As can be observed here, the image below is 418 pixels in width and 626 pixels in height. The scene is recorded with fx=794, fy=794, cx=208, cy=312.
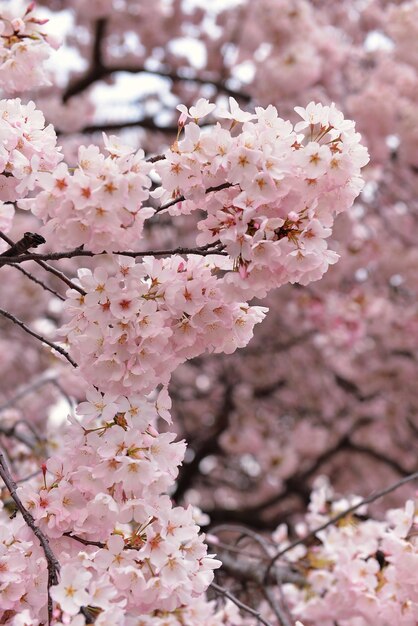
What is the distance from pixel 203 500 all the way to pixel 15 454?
5627 mm

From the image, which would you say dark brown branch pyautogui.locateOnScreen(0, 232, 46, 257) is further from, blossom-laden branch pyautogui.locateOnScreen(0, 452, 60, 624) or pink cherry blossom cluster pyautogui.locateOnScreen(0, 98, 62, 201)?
blossom-laden branch pyautogui.locateOnScreen(0, 452, 60, 624)

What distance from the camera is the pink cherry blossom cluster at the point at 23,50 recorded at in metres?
2.21

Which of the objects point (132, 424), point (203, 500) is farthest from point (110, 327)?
point (203, 500)

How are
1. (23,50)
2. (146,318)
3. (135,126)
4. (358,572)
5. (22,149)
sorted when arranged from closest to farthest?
(146,318) < (22,149) < (23,50) < (358,572) < (135,126)

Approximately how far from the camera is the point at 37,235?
1.55 metres

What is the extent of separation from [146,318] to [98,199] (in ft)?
0.85

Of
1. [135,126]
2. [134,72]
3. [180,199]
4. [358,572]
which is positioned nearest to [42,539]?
[180,199]

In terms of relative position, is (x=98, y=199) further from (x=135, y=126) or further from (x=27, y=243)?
(x=135, y=126)

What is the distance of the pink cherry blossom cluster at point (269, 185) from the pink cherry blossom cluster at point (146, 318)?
0.09 meters

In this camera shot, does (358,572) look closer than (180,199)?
No

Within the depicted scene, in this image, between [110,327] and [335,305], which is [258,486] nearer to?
[335,305]

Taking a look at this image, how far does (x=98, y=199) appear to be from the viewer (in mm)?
1429

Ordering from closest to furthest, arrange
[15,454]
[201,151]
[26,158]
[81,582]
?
[81,582], [201,151], [26,158], [15,454]

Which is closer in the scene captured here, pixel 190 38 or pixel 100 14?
pixel 100 14
